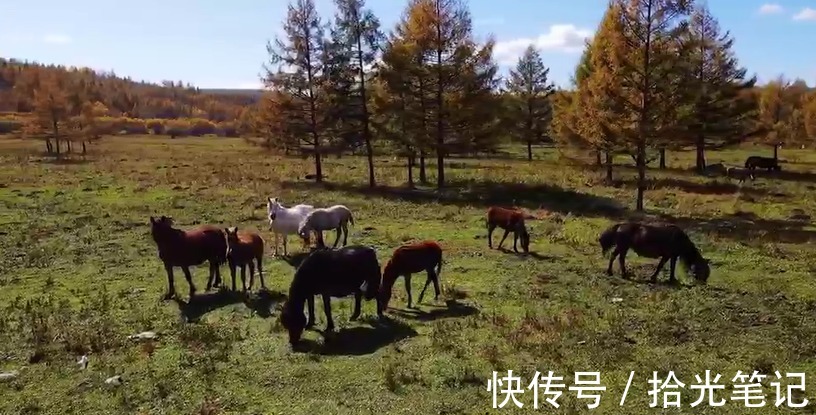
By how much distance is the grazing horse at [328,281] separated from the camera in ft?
39.9

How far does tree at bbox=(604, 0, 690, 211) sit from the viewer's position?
2841 cm

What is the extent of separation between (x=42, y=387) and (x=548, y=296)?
33.9ft

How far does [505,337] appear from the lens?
1199cm

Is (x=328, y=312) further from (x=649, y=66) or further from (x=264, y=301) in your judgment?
(x=649, y=66)

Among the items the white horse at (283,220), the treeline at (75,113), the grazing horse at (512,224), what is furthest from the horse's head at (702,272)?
the treeline at (75,113)

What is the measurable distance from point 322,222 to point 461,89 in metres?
19.5

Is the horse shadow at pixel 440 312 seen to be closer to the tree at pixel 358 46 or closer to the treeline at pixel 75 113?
the tree at pixel 358 46

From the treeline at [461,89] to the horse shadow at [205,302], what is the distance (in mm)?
20431

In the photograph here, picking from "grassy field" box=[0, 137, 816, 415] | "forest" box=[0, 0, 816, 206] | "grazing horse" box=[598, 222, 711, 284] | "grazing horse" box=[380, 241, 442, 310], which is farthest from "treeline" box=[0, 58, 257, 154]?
"grazing horse" box=[598, 222, 711, 284]

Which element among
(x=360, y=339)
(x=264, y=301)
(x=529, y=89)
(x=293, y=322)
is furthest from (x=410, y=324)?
(x=529, y=89)

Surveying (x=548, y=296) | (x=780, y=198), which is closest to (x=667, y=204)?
(x=780, y=198)

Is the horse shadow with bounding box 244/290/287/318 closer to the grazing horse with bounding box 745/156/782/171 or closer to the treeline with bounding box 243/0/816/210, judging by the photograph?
the treeline with bounding box 243/0/816/210

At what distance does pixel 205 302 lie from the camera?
15055mm

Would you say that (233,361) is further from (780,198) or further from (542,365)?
(780,198)
